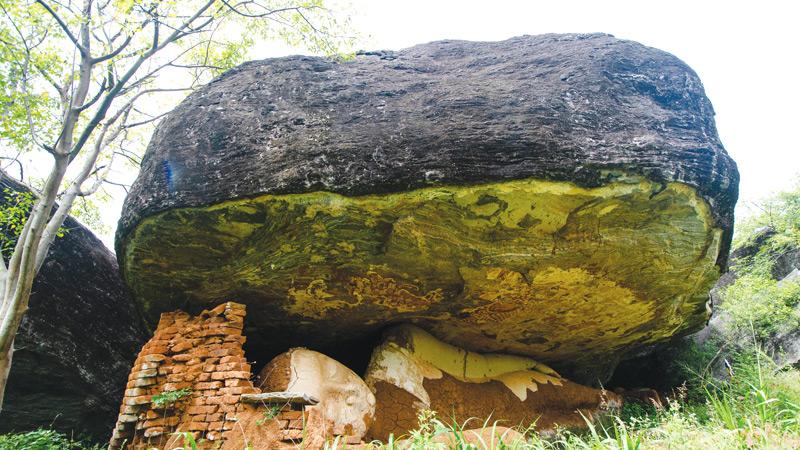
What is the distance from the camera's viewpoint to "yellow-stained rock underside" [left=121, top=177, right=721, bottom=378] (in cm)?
454

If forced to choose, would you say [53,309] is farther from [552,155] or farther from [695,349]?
[695,349]

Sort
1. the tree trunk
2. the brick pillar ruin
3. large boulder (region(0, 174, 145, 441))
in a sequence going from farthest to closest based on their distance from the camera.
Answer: large boulder (region(0, 174, 145, 441)), the tree trunk, the brick pillar ruin

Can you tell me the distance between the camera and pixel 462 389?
6.35m

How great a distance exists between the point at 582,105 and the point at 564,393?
4.26m

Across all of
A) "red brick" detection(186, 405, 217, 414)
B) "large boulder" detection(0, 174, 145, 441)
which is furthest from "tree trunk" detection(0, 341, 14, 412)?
"red brick" detection(186, 405, 217, 414)

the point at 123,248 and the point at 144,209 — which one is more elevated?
the point at 144,209

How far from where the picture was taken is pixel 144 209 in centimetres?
459

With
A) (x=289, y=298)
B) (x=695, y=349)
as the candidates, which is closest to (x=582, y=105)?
(x=289, y=298)

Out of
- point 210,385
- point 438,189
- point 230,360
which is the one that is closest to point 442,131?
point 438,189

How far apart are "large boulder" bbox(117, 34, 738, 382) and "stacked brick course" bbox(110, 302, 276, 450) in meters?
0.36

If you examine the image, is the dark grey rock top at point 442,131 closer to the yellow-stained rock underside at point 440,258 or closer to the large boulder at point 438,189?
the large boulder at point 438,189

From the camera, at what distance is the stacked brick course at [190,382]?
15.4 feet

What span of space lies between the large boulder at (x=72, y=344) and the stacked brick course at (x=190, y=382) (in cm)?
132

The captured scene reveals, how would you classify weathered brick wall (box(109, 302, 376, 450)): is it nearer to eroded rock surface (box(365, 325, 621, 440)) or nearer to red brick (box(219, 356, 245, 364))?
red brick (box(219, 356, 245, 364))
